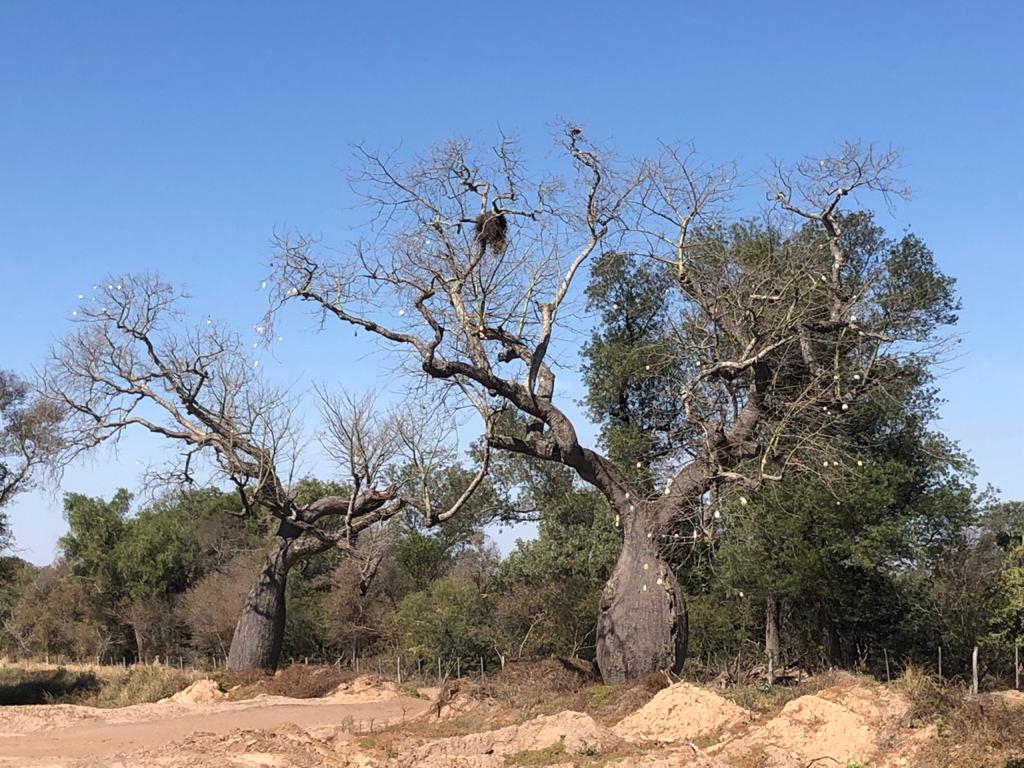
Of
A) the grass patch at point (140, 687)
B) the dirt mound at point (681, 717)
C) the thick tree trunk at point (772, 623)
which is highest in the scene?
the thick tree trunk at point (772, 623)

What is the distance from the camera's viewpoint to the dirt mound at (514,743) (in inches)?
473

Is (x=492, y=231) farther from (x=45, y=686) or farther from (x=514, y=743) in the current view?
(x=45, y=686)

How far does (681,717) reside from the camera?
13.0 metres

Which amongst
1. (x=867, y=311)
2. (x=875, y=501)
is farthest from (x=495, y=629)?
(x=867, y=311)

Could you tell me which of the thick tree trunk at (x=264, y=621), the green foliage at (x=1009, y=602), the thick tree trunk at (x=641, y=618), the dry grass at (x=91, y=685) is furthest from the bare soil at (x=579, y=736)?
the green foliage at (x=1009, y=602)

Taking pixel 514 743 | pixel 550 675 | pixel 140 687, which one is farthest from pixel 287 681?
pixel 514 743

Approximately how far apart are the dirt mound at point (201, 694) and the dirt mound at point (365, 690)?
7.12 ft

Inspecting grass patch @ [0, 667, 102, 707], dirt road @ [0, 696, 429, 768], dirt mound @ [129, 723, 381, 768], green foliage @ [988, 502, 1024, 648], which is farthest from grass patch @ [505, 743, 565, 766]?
grass patch @ [0, 667, 102, 707]

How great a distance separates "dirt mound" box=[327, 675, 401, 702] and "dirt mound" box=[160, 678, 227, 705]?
2.17 meters

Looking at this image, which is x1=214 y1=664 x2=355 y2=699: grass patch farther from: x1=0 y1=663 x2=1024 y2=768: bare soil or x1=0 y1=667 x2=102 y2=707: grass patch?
x1=0 y1=667 x2=102 y2=707: grass patch

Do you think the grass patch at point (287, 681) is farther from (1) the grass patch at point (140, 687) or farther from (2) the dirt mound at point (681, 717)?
(2) the dirt mound at point (681, 717)

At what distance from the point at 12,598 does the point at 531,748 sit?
32.9 m

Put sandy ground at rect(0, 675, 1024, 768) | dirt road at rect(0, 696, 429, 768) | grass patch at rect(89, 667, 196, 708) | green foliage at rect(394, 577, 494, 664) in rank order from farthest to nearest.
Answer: green foliage at rect(394, 577, 494, 664) < grass patch at rect(89, 667, 196, 708) < dirt road at rect(0, 696, 429, 768) < sandy ground at rect(0, 675, 1024, 768)

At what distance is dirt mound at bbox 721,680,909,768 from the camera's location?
446 inches
